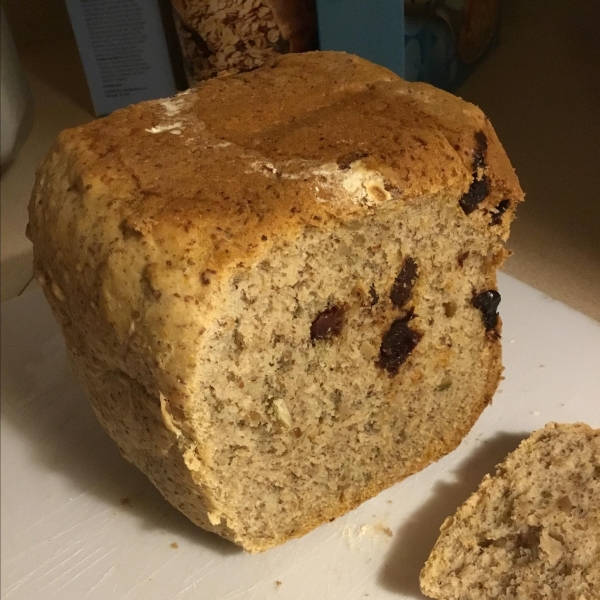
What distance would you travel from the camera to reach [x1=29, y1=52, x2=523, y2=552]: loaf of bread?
906 mm

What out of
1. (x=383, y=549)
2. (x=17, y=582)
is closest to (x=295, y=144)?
(x=383, y=549)

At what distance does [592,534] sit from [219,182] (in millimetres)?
779

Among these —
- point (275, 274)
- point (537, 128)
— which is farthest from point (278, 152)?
point (537, 128)

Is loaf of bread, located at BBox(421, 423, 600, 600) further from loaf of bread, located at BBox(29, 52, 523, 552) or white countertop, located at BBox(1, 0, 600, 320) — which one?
white countertop, located at BBox(1, 0, 600, 320)

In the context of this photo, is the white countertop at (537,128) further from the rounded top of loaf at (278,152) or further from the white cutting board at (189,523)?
the rounded top of loaf at (278,152)

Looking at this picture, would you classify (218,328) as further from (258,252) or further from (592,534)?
(592,534)

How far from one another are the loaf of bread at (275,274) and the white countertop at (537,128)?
0.47 meters

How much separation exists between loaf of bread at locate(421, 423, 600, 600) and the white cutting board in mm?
74

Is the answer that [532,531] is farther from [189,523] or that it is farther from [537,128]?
[537,128]

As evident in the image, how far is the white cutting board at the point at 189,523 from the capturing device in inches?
46.1

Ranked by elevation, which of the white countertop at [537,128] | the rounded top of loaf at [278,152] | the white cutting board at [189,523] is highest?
the rounded top of loaf at [278,152]

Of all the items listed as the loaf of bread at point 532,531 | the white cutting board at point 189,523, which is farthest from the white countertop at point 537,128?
the loaf of bread at point 532,531

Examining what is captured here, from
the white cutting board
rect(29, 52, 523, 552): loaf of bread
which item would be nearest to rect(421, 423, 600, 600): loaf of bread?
the white cutting board

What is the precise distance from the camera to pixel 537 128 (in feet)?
6.40
